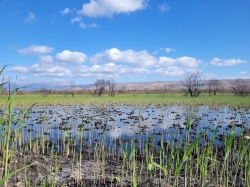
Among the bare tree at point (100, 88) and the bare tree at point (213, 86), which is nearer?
the bare tree at point (100, 88)

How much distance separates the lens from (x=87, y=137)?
9.68m

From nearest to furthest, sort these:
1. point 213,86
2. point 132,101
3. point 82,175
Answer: point 82,175 → point 132,101 → point 213,86

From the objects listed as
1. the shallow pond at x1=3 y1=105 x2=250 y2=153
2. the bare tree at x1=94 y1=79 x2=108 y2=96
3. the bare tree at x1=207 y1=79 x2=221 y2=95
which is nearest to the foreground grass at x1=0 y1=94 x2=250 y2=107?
the shallow pond at x1=3 y1=105 x2=250 y2=153

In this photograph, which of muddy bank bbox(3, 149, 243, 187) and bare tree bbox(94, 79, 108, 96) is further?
bare tree bbox(94, 79, 108, 96)

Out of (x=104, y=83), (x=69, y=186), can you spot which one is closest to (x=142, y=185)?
(x=69, y=186)

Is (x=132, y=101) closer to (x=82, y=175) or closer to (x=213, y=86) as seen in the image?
(x=82, y=175)

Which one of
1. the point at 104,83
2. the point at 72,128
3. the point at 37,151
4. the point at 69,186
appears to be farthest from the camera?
the point at 104,83

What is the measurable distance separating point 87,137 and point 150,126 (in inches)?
164

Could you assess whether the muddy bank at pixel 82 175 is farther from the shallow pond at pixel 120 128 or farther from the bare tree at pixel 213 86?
the bare tree at pixel 213 86

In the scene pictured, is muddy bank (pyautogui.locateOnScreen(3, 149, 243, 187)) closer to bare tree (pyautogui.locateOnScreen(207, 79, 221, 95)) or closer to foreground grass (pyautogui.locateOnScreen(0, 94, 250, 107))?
foreground grass (pyautogui.locateOnScreen(0, 94, 250, 107))

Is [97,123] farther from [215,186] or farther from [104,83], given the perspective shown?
[104,83]

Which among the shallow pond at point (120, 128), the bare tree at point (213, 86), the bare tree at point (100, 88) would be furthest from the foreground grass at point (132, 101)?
the bare tree at point (213, 86)

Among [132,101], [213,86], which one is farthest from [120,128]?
[213,86]

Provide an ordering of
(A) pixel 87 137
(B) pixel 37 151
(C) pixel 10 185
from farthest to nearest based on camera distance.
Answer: (A) pixel 87 137 → (B) pixel 37 151 → (C) pixel 10 185
